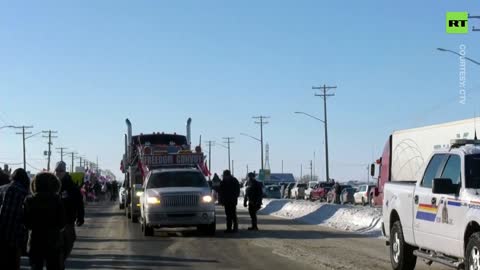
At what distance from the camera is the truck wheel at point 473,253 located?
32.7ft

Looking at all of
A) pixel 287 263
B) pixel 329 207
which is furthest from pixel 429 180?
pixel 329 207

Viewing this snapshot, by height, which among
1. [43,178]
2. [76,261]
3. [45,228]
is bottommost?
[76,261]

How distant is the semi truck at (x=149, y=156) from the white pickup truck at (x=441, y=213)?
42.8 ft

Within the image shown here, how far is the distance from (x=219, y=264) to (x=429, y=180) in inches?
178

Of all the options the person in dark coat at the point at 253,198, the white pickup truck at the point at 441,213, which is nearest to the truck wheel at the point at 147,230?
the person in dark coat at the point at 253,198

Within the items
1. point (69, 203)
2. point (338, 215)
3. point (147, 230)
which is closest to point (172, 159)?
point (147, 230)

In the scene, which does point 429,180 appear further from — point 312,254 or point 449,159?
point 312,254

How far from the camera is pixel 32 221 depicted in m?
9.08

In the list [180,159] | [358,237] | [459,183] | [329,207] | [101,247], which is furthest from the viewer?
[329,207]

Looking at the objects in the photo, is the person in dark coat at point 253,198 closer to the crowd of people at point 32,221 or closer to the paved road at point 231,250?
the paved road at point 231,250

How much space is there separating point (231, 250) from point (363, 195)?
3801 centimetres

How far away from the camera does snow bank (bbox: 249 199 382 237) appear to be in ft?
81.3

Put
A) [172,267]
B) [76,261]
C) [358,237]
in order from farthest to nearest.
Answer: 1. [358,237]
2. [76,261]
3. [172,267]

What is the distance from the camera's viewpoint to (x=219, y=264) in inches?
589
